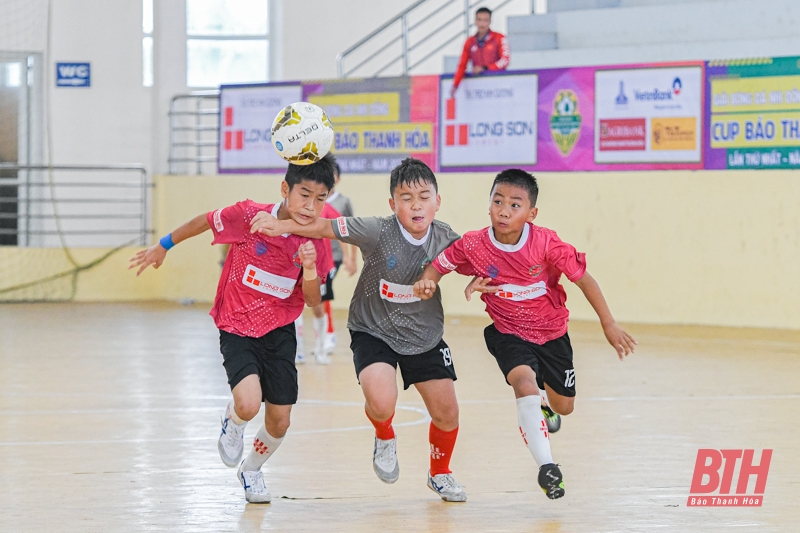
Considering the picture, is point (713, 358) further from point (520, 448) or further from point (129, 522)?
point (129, 522)

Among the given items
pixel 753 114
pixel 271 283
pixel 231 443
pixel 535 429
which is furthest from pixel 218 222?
pixel 753 114

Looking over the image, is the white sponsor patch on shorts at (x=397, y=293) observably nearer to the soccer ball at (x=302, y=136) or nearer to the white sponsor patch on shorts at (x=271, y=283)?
the white sponsor patch on shorts at (x=271, y=283)

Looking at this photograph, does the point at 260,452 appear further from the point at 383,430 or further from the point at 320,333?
the point at 320,333

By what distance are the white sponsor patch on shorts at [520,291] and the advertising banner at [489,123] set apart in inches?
387

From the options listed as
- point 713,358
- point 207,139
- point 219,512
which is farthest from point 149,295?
point 219,512

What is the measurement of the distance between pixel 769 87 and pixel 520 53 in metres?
4.53

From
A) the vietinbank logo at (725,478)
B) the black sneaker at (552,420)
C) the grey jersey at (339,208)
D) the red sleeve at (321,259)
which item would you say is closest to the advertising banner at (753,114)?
the grey jersey at (339,208)

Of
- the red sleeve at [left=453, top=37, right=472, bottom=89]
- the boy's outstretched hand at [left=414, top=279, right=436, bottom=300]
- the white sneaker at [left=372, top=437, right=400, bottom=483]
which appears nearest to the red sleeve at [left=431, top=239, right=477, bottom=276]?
the boy's outstretched hand at [left=414, top=279, right=436, bottom=300]

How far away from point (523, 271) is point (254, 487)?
185 cm

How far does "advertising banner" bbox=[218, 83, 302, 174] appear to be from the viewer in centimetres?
1819

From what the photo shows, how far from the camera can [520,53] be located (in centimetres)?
1775

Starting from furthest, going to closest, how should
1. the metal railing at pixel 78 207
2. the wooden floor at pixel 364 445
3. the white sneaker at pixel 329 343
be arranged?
1. the metal railing at pixel 78 207
2. the white sneaker at pixel 329 343
3. the wooden floor at pixel 364 445

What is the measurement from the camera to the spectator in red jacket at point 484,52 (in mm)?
16406

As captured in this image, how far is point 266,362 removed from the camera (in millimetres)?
6066
